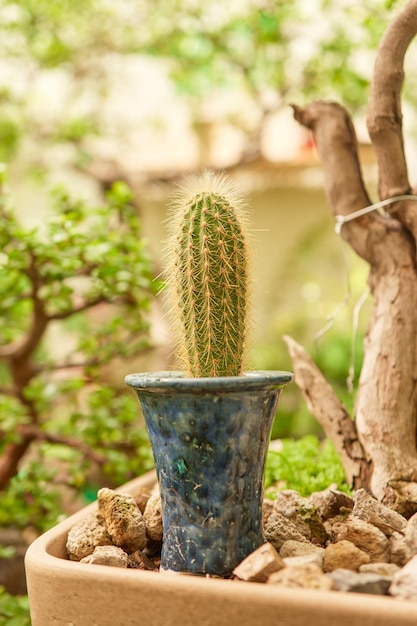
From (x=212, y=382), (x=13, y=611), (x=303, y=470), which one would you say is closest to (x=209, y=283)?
(x=212, y=382)

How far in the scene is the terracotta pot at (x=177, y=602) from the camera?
32.3 inches

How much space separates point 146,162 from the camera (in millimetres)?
4852

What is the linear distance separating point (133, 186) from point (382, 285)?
2.80 metres

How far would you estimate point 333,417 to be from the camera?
152 cm

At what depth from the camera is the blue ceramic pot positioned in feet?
3.40

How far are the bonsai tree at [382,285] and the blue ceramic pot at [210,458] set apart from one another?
40 centimetres

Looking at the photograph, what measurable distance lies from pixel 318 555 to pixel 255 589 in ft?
0.65

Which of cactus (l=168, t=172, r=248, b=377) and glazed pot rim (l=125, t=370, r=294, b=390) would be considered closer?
glazed pot rim (l=125, t=370, r=294, b=390)

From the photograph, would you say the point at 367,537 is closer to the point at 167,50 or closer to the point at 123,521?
the point at 123,521

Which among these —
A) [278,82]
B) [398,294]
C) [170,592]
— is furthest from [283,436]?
[170,592]

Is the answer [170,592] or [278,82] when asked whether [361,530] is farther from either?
[278,82]

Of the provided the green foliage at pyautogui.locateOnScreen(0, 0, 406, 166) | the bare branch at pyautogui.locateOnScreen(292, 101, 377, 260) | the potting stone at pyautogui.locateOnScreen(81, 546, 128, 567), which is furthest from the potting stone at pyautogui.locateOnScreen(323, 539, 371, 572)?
the green foliage at pyautogui.locateOnScreen(0, 0, 406, 166)

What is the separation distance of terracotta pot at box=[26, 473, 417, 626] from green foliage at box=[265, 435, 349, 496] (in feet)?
2.11

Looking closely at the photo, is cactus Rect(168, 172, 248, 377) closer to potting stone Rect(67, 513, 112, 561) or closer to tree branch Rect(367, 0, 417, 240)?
potting stone Rect(67, 513, 112, 561)
